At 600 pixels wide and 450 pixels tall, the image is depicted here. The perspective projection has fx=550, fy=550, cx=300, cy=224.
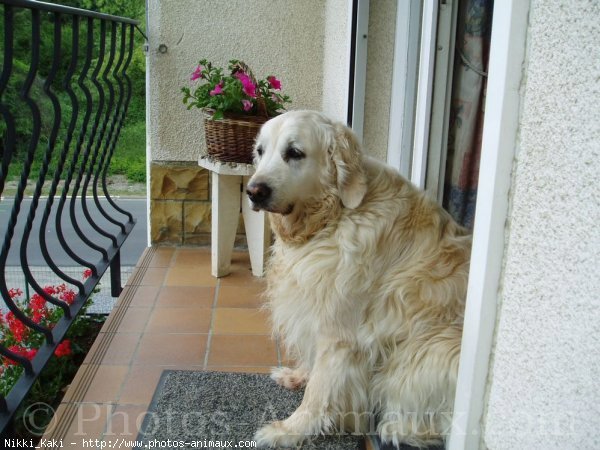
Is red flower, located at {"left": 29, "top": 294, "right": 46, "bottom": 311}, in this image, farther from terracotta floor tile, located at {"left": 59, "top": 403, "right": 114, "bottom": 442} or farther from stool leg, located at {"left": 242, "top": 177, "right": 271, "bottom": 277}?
stool leg, located at {"left": 242, "top": 177, "right": 271, "bottom": 277}

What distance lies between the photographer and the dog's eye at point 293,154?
1.83m

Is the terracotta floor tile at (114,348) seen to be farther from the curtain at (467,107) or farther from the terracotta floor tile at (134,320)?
the curtain at (467,107)

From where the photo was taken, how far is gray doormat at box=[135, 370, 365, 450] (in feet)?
6.07

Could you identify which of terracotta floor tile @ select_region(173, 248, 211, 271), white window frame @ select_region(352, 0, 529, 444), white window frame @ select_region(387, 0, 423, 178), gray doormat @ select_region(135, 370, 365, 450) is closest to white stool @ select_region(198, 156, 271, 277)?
terracotta floor tile @ select_region(173, 248, 211, 271)

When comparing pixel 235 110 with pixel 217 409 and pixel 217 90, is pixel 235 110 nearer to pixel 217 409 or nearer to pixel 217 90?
pixel 217 90

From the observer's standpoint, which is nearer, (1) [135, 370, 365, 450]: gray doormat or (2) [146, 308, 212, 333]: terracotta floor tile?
(1) [135, 370, 365, 450]: gray doormat

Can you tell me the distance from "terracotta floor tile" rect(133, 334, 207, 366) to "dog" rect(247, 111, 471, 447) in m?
0.71

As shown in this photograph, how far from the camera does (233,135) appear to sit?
3279mm

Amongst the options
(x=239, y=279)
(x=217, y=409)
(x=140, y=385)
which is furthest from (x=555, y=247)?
(x=239, y=279)

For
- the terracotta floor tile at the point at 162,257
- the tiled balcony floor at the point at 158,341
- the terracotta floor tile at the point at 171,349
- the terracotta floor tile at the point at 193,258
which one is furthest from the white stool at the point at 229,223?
the terracotta floor tile at the point at 171,349

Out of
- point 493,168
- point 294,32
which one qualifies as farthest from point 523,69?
point 294,32

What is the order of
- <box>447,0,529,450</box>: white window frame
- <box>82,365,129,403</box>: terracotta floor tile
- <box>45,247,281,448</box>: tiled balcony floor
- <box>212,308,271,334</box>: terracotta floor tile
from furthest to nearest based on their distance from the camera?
<box>212,308,271,334</box>: terracotta floor tile → <box>82,365,129,403</box>: terracotta floor tile → <box>45,247,281,448</box>: tiled balcony floor → <box>447,0,529,450</box>: white window frame

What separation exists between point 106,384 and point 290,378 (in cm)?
73

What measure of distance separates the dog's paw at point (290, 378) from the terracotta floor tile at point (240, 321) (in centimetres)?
52
